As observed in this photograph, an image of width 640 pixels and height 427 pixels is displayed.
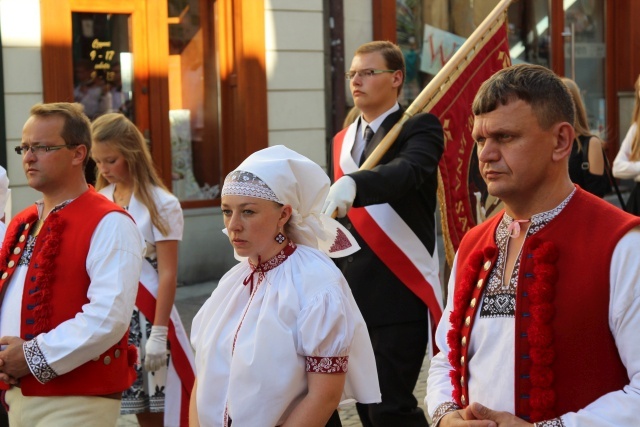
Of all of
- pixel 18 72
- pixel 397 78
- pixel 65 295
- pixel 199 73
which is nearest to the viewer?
pixel 65 295

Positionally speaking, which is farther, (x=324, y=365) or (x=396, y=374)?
(x=396, y=374)

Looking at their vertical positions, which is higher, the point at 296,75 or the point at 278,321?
the point at 296,75

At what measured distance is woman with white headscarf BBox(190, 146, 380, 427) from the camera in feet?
10.3

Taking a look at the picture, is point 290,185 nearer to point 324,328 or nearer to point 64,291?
point 324,328

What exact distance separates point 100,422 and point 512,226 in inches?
77.0

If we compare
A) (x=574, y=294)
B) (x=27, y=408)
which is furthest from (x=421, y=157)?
(x=574, y=294)

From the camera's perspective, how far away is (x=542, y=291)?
2600mm

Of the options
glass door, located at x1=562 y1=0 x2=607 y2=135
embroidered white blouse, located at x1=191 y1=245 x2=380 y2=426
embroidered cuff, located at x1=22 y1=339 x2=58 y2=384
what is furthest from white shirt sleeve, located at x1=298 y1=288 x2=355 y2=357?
glass door, located at x1=562 y1=0 x2=607 y2=135

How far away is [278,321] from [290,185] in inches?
17.0

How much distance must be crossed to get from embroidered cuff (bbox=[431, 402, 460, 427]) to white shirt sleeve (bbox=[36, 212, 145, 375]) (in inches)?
58.2

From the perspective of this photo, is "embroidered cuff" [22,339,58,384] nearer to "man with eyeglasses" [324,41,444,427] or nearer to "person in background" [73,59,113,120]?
"man with eyeglasses" [324,41,444,427]

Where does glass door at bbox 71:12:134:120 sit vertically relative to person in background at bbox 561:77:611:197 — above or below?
above

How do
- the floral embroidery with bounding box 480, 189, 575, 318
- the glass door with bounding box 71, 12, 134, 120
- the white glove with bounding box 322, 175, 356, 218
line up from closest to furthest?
the floral embroidery with bounding box 480, 189, 575, 318, the white glove with bounding box 322, 175, 356, 218, the glass door with bounding box 71, 12, 134, 120

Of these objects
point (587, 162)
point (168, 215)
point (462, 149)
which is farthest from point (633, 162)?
point (168, 215)
